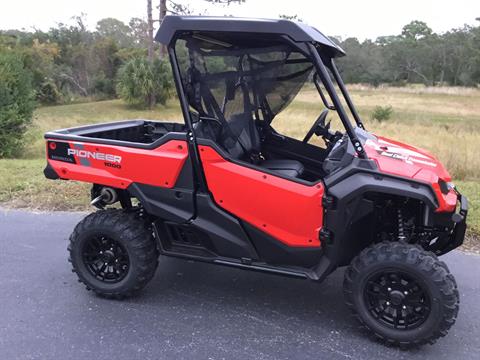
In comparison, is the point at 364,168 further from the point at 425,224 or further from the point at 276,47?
the point at 276,47

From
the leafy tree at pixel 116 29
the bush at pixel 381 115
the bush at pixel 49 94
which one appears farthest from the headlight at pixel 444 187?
the leafy tree at pixel 116 29

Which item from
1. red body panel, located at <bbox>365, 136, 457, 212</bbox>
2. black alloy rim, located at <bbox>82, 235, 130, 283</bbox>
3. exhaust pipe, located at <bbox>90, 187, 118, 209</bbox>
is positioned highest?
red body panel, located at <bbox>365, 136, 457, 212</bbox>

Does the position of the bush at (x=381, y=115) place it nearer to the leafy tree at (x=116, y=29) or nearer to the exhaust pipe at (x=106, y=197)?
the exhaust pipe at (x=106, y=197)

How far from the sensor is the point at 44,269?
4.02 meters

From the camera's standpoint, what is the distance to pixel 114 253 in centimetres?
356

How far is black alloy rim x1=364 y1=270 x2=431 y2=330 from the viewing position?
293 centimetres

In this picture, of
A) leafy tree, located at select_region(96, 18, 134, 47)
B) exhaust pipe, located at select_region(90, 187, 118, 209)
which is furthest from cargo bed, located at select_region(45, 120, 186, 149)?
leafy tree, located at select_region(96, 18, 134, 47)

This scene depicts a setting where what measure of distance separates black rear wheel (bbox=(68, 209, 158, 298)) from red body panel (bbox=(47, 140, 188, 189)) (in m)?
0.28

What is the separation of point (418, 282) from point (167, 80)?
98.5 ft

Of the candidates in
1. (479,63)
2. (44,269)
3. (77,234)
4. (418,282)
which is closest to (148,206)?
(77,234)

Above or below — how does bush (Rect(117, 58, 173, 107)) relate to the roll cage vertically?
below

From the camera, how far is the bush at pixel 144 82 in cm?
3177

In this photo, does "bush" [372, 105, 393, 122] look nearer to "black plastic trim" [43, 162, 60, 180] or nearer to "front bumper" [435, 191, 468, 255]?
"front bumper" [435, 191, 468, 255]

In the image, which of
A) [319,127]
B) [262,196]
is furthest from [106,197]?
[319,127]
